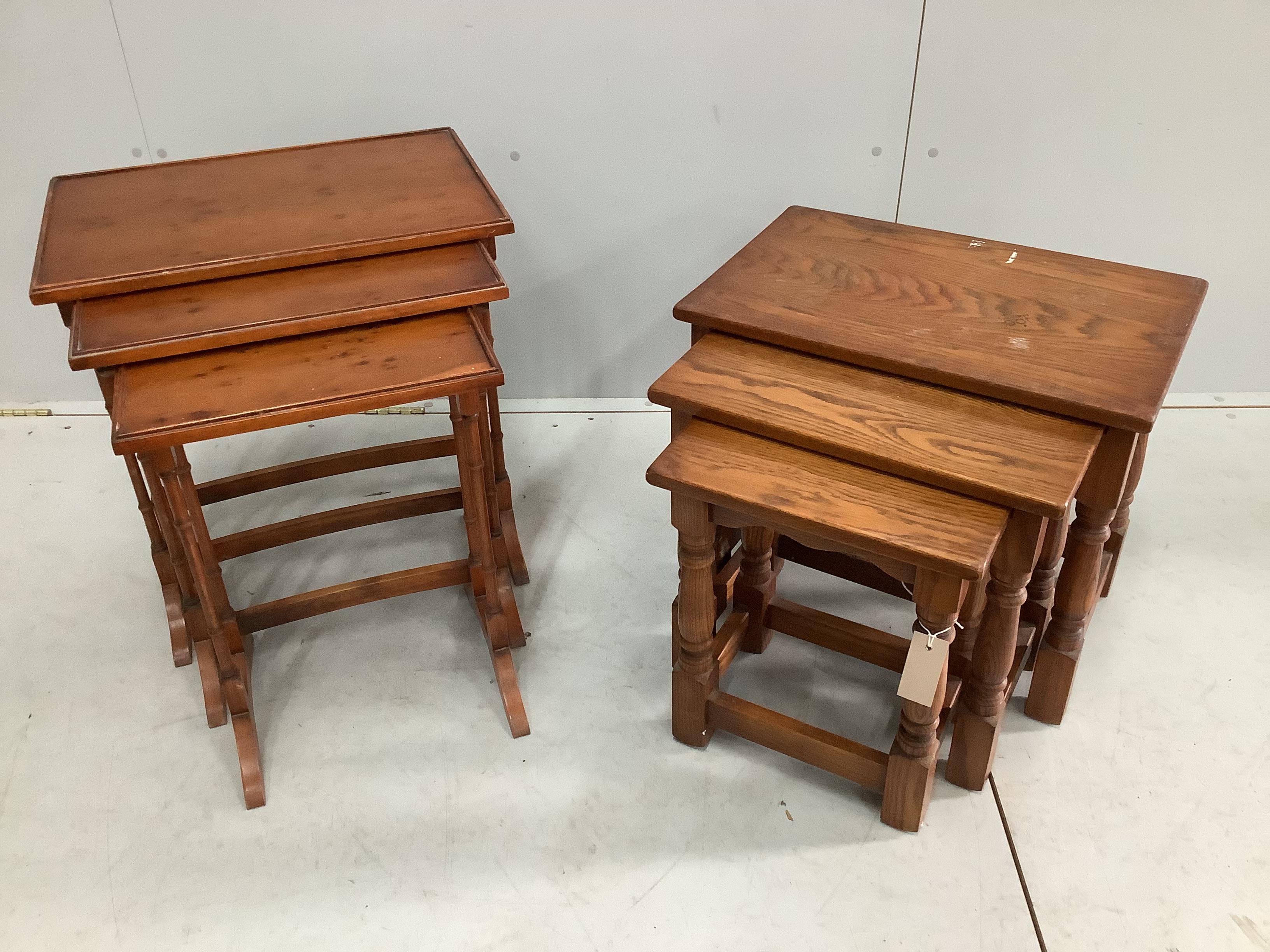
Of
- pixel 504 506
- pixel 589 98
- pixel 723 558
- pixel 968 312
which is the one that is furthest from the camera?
pixel 589 98

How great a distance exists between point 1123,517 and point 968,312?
629 mm

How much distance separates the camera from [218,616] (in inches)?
76.2

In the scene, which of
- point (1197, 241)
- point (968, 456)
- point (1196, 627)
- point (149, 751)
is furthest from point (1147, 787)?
point (149, 751)

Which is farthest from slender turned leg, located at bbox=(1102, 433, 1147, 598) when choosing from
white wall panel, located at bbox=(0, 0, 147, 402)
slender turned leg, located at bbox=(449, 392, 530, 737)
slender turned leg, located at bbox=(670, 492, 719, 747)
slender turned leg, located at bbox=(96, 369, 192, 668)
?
white wall panel, located at bbox=(0, 0, 147, 402)

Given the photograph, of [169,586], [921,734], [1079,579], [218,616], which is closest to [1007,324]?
[1079,579]

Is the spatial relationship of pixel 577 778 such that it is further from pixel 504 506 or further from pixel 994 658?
pixel 994 658

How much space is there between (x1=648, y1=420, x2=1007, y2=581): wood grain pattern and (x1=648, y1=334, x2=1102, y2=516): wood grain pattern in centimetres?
2

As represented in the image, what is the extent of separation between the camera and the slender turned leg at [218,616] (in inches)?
67.4

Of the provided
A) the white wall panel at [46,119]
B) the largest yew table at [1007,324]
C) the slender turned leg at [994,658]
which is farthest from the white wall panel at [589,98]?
the slender turned leg at [994,658]

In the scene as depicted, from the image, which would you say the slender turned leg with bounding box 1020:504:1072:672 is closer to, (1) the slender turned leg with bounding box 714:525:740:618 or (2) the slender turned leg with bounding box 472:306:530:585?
(1) the slender turned leg with bounding box 714:525:740:618

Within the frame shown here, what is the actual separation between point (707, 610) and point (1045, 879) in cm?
70

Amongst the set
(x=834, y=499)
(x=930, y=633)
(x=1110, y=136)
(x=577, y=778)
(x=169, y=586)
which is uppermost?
(x=1110, y=136)

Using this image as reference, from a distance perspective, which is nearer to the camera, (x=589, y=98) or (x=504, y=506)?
(x=504, y=506)

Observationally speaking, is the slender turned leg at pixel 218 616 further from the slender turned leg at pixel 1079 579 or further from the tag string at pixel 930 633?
the slender turned leg at pixel 1079 579
